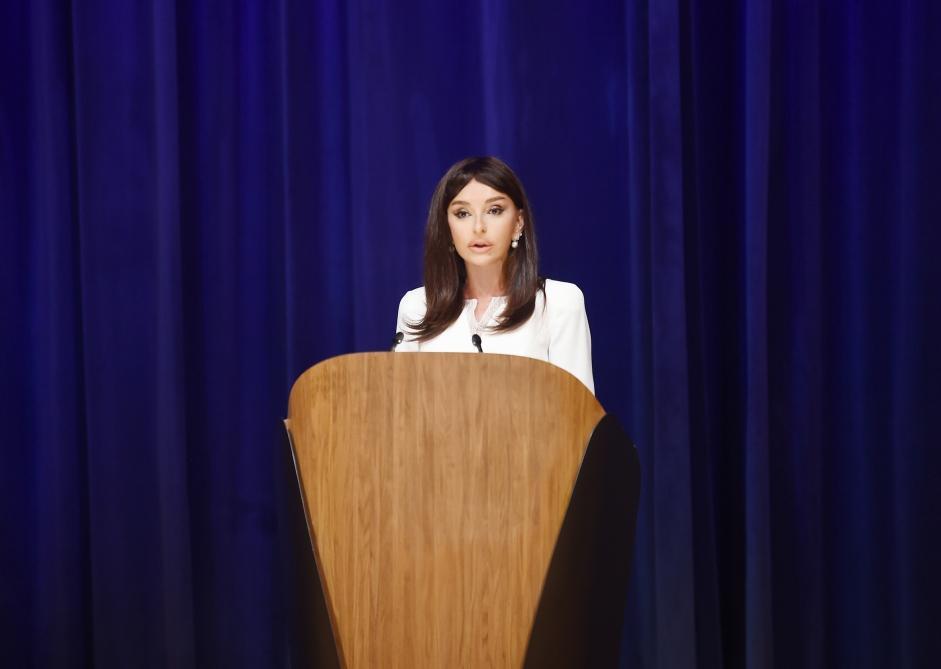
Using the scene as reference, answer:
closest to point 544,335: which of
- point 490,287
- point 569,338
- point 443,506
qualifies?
point 569,338

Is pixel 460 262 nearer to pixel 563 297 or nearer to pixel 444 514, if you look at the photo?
pixel 563 297

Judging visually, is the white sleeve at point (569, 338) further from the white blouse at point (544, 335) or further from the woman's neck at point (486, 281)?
the woman's neck at point (486, 281)

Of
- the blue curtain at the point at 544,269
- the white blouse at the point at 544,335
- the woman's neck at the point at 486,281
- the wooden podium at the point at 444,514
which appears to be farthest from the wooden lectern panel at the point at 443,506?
the blue curtain at the point at 544,269

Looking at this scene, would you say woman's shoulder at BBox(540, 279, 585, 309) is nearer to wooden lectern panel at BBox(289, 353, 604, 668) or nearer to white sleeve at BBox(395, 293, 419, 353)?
white sleeve at BBox(395, 293, 419, 353)

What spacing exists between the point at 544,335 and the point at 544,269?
0.71 m

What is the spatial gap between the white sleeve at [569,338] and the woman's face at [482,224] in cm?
15

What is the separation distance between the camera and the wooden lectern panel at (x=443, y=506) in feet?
3.64

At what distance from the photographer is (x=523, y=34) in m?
2.37

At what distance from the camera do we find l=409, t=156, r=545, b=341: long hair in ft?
5.59

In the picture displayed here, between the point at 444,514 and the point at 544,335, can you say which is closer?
the point at 444,514

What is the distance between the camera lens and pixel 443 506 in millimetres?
1114

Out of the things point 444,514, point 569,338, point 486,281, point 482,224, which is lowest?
point 444,514

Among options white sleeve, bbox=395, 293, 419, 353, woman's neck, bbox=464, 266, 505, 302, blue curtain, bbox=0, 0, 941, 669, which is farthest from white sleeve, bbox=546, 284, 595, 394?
blue curtain, bbox=0, 0, 941, 669

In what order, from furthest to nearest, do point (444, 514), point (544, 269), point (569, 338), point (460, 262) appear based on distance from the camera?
point (544, 269) < point (460, 262) < point (569, 338) < point (444, 514)
